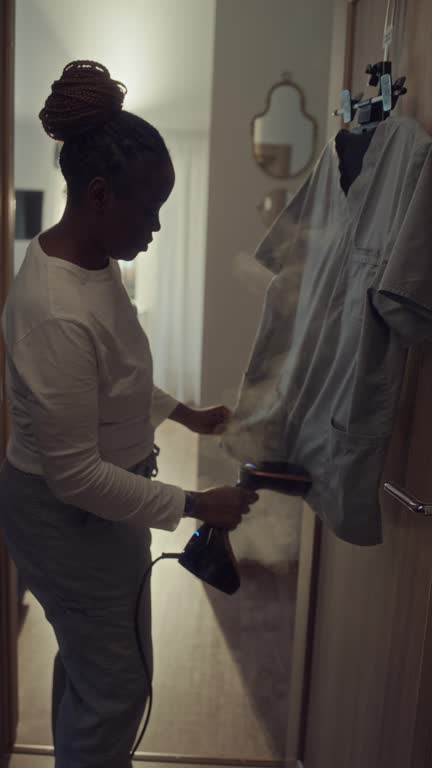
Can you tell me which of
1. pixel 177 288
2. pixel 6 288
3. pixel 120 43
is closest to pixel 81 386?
pixel 6 288

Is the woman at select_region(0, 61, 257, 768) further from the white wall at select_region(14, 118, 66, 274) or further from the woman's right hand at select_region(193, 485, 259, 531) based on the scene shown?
the white wall at select_region(14, 118, 66, 274)

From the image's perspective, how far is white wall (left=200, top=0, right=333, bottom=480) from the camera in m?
1.99

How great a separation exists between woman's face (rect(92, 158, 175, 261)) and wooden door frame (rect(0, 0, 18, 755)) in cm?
50

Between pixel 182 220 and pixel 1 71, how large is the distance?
2.20 m

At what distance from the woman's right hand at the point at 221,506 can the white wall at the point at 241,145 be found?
3.55ft

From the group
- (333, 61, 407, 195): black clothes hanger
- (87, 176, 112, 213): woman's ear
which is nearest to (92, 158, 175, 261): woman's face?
(87, 176, 112, 213): woman's ear

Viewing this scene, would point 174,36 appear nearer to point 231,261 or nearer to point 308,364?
point 231,261

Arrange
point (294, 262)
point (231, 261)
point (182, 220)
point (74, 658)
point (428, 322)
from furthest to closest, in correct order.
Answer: point (182, 220) < point (231, 261) < point (294, 262) < point (74, 658) < point (428, 322)

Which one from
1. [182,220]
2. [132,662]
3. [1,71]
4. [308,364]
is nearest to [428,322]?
[308,364]

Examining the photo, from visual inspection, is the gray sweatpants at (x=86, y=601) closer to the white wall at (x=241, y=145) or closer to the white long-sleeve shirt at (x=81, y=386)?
the white long-sleeve shirt at (x=81, y=386)

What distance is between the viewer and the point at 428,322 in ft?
2.67

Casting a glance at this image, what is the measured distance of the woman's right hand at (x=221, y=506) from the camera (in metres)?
1.02

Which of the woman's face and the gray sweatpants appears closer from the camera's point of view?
the woman's face

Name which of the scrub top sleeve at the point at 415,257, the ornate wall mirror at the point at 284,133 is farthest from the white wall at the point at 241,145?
the scrub top sleeve at the point at 415,257
